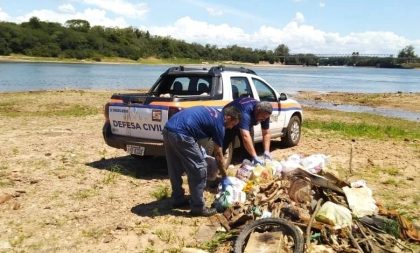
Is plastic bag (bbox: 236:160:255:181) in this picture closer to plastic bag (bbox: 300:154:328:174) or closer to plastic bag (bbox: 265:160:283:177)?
plastic bag (bbox: 265:160:283:177)

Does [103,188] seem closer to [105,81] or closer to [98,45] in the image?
[105,81]

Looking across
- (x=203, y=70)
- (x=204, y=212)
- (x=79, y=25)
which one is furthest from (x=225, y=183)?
(x=79, y=25)

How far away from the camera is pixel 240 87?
8.88m

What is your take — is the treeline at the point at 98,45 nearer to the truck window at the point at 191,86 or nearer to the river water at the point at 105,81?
the river water at the point at 105,81

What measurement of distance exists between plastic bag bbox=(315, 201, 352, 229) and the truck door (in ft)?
14.0

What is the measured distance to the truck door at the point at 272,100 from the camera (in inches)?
376

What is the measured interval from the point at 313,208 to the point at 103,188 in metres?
3.35

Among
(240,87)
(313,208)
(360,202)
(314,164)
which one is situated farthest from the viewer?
(240,87)

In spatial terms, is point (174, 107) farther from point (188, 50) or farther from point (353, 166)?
point (188, 50)

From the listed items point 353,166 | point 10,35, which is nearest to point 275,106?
point 353,166

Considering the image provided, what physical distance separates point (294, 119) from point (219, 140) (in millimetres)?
5392

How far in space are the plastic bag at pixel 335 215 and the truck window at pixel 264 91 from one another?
14.1ft

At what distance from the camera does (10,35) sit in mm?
102375

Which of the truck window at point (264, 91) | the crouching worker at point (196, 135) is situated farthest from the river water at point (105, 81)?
the crouching worker at point (196, 135)
